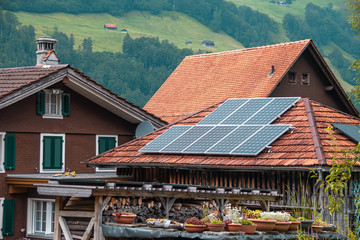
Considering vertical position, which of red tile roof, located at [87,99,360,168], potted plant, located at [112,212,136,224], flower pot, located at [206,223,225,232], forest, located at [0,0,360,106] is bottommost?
flower pot, located at [206,223,225,232]

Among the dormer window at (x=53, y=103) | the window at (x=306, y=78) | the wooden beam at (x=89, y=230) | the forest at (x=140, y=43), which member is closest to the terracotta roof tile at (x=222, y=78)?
the window at (x=306, y=78)

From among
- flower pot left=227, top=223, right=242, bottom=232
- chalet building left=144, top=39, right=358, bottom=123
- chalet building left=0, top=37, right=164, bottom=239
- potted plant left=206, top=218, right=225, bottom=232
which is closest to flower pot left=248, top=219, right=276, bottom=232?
flower pot left=227, top=223, right=242, bottom=232

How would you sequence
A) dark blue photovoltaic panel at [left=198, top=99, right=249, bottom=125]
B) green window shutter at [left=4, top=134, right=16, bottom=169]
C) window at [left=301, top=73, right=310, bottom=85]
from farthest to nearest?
window at [left=301, top=73, right=310, bottom=85] < green window shutter at [left=4, top=134, right=16, bottom=169] < dark blue photovoltaic panel at [left=198, top=99, right=249, bottom=125]

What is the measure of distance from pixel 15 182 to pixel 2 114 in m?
2.77

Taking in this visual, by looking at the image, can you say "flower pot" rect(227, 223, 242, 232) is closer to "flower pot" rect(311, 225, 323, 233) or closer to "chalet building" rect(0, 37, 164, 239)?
"flower pot" rect(311, 225, 323, 233)

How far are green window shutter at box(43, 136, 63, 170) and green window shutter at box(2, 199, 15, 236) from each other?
263 cm

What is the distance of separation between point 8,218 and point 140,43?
111253 millimetres

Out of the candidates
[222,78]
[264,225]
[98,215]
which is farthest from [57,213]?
[222,78]

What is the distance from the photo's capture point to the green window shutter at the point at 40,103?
98.2 feet

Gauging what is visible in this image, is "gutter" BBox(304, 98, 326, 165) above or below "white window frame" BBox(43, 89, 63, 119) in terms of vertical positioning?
below

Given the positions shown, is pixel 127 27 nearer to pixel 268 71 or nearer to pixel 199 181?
pixel 268 71

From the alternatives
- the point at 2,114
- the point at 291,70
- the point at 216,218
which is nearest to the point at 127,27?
the point at 291,70

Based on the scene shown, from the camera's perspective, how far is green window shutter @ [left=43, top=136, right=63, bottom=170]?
99.0ft

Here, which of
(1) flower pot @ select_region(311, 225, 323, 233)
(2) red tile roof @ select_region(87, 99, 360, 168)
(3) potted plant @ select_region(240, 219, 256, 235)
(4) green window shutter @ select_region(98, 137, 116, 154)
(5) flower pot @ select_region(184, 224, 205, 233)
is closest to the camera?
(5) flower pot @ select_region(184, 224, 205, 233)
